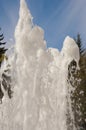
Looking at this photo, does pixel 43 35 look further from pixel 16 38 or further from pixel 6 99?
pixel 6 99

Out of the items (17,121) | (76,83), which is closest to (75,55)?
(17,121)

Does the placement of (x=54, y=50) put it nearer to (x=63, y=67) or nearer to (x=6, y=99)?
(x=63, y=67)

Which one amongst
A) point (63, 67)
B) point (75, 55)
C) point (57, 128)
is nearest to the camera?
point (57, 128)

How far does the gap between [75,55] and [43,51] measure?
1426 millimetres

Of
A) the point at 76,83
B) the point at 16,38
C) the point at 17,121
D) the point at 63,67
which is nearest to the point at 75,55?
the point at 63,67

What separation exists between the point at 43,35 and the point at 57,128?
2.67 m

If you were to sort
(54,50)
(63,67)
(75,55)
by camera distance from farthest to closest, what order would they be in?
(54,50)
(63,67)
(75,55)

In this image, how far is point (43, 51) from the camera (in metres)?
10.3

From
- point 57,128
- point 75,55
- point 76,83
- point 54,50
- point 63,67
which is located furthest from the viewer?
point 76,83

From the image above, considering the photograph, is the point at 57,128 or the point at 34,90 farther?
the point at 57,128

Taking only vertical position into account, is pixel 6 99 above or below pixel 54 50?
below

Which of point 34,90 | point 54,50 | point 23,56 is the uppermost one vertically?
point 54,50

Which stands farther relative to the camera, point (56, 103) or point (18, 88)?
point (56, 103)

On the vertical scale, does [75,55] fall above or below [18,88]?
above
